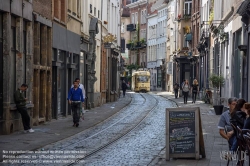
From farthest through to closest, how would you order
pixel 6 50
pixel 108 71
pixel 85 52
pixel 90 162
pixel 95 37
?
1. pixel 108 71
2. pixel 95 37
3. pixel 85 52
4. pixel 6 50
5. pixel 90 162

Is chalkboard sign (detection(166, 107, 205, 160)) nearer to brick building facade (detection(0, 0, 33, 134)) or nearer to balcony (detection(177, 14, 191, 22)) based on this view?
brick building facade (detection(0, 0, 33, 134))

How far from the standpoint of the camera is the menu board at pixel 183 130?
16.7 meters

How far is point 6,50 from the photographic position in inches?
904

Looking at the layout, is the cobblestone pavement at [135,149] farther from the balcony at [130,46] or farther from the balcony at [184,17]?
the balcony at [130,46]

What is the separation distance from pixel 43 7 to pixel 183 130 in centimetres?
1375

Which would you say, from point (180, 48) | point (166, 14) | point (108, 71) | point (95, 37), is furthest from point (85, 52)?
point (166, 14)

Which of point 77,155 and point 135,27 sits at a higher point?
point 135,27

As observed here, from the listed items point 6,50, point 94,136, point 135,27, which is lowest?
point 94,136

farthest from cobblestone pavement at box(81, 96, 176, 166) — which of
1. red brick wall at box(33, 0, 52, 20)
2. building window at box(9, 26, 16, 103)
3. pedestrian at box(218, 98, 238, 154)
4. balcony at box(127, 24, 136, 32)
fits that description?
balcony at box(127, 24, 136, 32)

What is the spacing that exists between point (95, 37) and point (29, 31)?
18.1m

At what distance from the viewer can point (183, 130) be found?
16703 mm

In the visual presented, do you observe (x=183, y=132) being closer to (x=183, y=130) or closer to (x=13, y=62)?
(x=183, y=130)

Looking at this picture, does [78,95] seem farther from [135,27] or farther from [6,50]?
[135,27]

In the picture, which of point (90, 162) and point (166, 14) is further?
point (166, 14)
